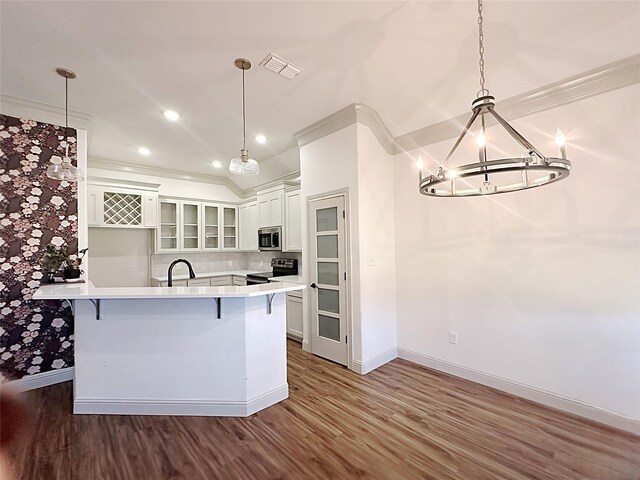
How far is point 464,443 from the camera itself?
224 centimetres

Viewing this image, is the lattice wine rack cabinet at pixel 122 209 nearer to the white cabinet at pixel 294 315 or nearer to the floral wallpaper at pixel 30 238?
the floral wallpaper at pixel 30 238

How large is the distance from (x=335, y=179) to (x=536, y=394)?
293 cm

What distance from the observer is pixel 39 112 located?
10.4ft

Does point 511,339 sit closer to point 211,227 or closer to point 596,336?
point 596,336

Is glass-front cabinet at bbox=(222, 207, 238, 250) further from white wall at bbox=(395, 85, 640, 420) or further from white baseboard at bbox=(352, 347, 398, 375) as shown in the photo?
white wall at bbox=(395, 85, 640, 420)

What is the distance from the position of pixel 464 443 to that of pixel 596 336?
1.43 m

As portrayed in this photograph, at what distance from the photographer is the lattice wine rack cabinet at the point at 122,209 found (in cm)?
491

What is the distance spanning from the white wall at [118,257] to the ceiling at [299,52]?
2266 mm

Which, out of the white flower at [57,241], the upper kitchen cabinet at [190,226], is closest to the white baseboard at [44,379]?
the white flower at [57,241]

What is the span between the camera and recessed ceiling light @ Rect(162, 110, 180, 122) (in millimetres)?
3404

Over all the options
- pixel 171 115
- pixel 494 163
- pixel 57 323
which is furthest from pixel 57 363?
pixel 494 163

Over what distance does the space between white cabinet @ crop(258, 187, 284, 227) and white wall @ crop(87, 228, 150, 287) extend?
2.12 metres

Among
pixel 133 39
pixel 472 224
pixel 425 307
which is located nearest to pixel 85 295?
pixel 133 39

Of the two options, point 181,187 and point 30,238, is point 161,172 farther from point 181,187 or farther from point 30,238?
point 30,238
